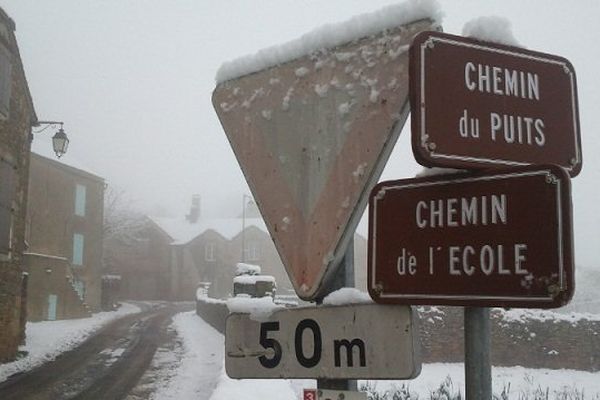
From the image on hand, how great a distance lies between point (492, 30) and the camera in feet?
5.97

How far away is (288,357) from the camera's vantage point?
6.33 feet

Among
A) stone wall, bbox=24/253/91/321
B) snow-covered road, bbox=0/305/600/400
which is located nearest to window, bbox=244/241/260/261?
stone wall, bbox=24/253/91/321

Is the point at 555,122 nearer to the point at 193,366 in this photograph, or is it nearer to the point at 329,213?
the point at 329,213

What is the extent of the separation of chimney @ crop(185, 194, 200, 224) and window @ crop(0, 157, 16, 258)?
42528 mm

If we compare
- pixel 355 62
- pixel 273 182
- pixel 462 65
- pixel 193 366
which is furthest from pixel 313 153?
pixel 193 366

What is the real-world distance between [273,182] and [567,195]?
3.16 ft

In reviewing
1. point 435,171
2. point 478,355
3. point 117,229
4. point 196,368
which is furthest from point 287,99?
point 117,229

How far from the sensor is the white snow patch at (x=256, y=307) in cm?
202

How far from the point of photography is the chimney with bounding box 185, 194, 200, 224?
55.6 meters

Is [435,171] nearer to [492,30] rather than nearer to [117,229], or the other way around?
[492,30]

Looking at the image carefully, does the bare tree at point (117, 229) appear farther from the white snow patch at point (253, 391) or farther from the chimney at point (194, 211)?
the white snow patch at point (253, 391)

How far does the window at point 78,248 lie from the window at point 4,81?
59.4 ft

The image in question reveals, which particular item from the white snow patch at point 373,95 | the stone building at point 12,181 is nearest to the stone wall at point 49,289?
the stone building at point 12,181

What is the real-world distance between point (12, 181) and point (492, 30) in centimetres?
1347
